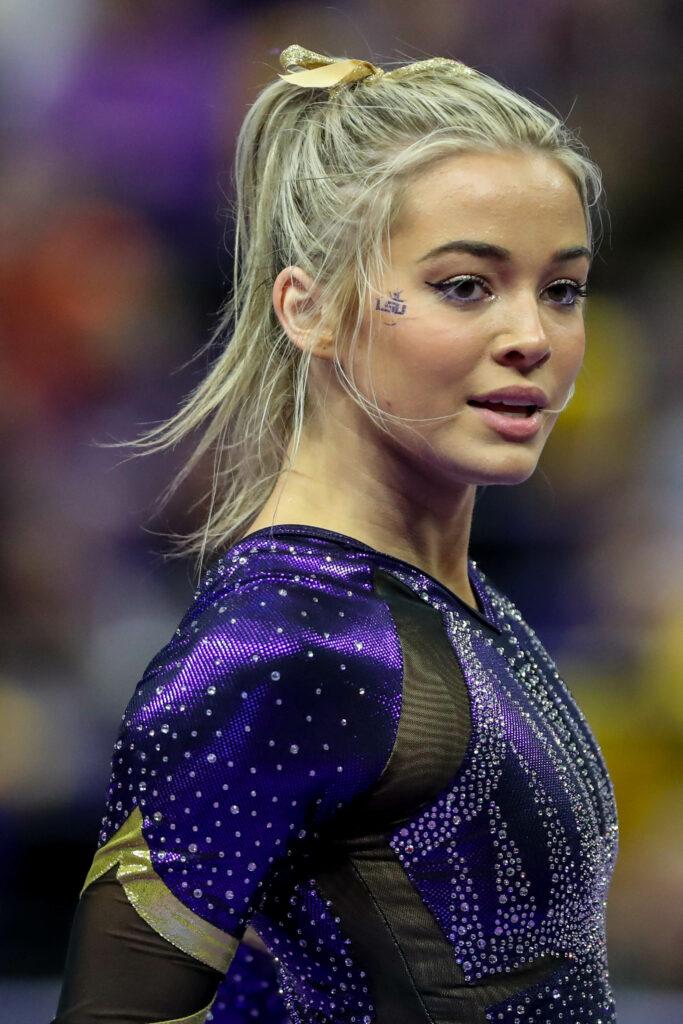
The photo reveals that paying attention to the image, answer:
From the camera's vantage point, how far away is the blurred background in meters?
2.90

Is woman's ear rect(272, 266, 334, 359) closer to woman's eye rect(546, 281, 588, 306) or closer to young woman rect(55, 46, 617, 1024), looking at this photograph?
young woman rect(55, 46, 617, 1024)

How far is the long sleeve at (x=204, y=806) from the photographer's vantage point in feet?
3.32

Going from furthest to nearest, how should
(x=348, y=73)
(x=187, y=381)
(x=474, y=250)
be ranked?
(x=187, y=381) < (x=348, y=73) < (x=474, y=250)

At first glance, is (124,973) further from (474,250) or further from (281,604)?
(474,250)

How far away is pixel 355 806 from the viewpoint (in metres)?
1.06

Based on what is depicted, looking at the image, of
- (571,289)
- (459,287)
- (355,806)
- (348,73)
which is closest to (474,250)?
(459,287)

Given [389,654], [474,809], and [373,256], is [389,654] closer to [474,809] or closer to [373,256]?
[474,809]

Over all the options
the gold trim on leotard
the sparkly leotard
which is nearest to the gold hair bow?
the sparkly leotard

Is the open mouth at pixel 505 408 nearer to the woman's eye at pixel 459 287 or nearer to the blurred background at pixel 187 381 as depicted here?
the woman's eye at pixel 459 287

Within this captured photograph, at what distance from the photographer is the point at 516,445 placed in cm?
121

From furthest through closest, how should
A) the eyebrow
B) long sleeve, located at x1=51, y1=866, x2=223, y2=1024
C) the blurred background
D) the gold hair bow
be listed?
1. the blurred background
2. the gold hair bow
3. the eyebrow
4. long sleeve, located at x1=51, y1=866, x2=223, y2=1024

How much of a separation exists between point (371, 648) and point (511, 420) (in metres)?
0.26

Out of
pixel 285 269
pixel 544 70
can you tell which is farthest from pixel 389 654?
pixel 544 70

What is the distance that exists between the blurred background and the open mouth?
69.8 inches
